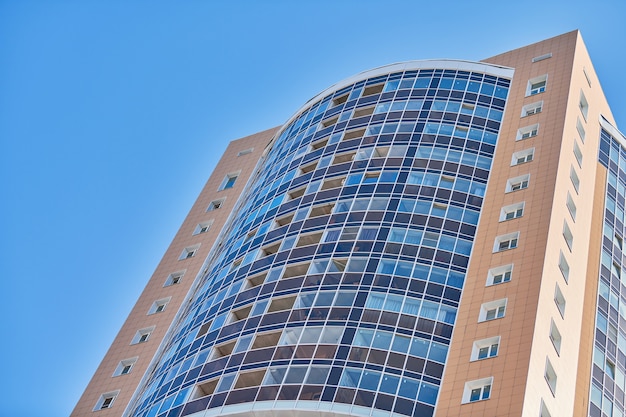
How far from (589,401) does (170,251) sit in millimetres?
35473

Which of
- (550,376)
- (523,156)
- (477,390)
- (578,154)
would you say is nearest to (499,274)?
(550,376)

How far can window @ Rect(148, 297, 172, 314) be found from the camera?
223ft

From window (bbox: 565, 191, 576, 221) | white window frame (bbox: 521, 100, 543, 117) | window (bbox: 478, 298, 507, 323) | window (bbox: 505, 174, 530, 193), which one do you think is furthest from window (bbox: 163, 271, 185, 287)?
window (bbox: 565, 191, 576, 221)

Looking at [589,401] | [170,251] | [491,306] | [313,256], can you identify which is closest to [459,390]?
[491,306]

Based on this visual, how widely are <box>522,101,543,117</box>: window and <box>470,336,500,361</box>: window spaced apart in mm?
20976

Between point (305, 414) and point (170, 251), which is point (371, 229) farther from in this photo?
point (170, 251)

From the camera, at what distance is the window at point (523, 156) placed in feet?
194

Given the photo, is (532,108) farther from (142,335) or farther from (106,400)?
(106,400)

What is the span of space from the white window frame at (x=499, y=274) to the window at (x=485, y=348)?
4209mm

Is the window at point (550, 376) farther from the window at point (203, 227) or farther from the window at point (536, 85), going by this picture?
the window at point (203, 227)

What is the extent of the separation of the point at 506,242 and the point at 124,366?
27514 mm

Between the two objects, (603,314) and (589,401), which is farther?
(603,314)

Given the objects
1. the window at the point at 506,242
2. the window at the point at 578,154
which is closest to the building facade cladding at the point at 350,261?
the window at the point at 506,242

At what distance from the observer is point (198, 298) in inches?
2418
